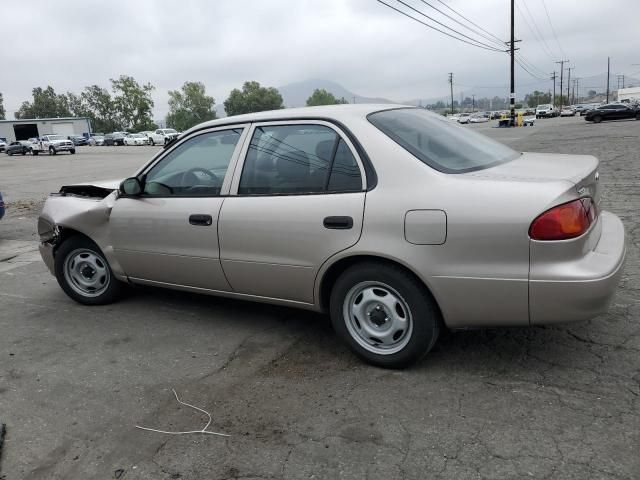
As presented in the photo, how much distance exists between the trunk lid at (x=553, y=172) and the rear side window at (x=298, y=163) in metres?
0.79

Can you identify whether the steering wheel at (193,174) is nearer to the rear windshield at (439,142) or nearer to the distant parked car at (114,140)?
the rear windshield at (439,142)

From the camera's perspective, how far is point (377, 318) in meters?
3.37

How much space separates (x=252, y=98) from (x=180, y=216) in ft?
321

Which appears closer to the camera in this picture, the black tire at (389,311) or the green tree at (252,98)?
the black tire at (389,311)

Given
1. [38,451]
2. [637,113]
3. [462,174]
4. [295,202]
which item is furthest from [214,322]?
[637,113]

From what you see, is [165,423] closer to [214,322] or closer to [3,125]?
[214,322]

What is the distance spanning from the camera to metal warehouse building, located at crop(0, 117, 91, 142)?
75.0 m

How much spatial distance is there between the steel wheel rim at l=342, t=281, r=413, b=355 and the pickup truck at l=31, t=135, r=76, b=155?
44.3 m

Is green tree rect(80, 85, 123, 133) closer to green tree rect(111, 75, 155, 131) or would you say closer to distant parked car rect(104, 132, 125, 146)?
green tree rect(111, 75, 155, 131)

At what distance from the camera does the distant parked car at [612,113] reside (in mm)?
39750

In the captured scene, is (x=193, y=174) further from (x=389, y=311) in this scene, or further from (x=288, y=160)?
(x=389, y=311)

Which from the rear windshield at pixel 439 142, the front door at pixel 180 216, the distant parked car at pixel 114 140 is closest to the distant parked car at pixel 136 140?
the distant parked car at pixel 114 140

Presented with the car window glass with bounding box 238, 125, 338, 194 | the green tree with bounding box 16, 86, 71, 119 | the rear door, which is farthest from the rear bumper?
the green tree with bounding box 16, 86, 71, 119

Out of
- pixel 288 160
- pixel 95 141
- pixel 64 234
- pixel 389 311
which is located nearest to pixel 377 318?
pixel 389 311
